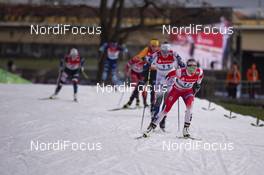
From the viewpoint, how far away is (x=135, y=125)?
15328mm

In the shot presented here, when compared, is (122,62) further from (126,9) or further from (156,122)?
(156,122)

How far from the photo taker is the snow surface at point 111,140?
1059 centimetres

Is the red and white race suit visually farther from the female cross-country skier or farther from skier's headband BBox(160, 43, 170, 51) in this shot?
the female cross-country skier

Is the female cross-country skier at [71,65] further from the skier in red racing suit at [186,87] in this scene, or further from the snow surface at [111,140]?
the skier in red racing suit at [186,87]

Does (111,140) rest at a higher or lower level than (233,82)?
lower

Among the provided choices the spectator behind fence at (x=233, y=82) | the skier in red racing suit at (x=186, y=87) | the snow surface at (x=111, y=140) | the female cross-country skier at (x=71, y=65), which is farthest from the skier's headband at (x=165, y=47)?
the spectator behind fence at (x=233, y=82)

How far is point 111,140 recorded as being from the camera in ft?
42.9

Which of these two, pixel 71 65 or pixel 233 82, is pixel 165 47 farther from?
pixel 233 82

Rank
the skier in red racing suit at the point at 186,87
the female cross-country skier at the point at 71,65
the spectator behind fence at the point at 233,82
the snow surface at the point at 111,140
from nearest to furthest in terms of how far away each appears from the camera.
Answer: the snow surface at the point at 111,140
the skier in red racing suit at the point at 186,87
the female cross-country skier at the point at 71,65
the spectator behind fence at the point at 233,82

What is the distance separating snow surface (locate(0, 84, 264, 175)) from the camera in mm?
10594

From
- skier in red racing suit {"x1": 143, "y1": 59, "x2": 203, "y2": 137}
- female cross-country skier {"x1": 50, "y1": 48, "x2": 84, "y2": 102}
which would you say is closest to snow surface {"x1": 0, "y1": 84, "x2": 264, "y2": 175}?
skier in red racing suit {"x1": 143, "y1": 59, "x2": 203, "y2": 137}

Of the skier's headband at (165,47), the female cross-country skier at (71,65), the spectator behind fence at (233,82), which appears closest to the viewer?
the skier's headband at (165,47)

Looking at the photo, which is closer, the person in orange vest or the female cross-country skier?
the female cross-country skier

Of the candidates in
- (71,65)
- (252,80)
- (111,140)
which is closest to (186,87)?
(111,140)
